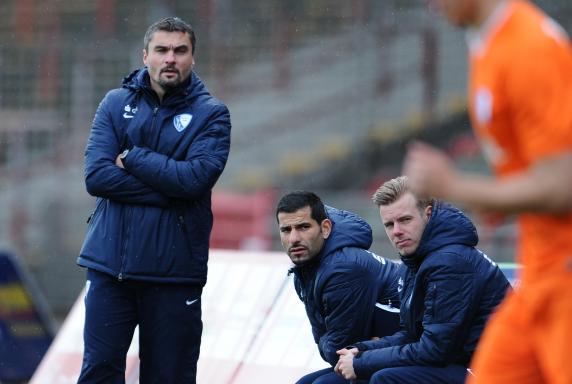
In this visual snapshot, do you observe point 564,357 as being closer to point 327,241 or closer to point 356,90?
point 327,241

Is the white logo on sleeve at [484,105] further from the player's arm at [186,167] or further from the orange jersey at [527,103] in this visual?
the player's arm at [186,167]

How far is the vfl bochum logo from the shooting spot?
4848 millimetres

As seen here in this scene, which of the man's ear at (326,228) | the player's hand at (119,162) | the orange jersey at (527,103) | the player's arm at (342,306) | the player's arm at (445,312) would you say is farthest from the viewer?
the man's ear at (326,228)

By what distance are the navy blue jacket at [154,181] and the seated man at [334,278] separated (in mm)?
394

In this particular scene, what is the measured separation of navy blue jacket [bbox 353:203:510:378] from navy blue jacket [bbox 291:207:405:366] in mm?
251

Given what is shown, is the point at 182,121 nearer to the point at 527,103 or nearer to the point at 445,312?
the point at 445,312

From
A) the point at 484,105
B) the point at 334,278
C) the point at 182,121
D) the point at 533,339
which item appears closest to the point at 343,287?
the point at 334,278

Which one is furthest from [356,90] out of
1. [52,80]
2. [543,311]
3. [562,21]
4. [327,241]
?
[543,311]

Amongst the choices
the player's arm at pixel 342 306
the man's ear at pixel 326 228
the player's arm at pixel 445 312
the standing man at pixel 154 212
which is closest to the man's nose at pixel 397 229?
the player's arm at pixel 445 312

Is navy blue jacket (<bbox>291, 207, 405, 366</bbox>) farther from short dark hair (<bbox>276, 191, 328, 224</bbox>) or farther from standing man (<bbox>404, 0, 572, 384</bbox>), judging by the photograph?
standing man (<bbox>404, 0, 572, 384</bbox>)

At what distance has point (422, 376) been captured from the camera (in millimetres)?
4535

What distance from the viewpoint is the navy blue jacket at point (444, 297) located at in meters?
4.45

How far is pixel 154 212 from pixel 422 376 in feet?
4.12

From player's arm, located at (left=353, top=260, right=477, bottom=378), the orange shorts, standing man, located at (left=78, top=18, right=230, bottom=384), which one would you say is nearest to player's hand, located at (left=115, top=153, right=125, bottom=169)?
standing man, located at (left=78, top=18, right=230, bottom=384)
